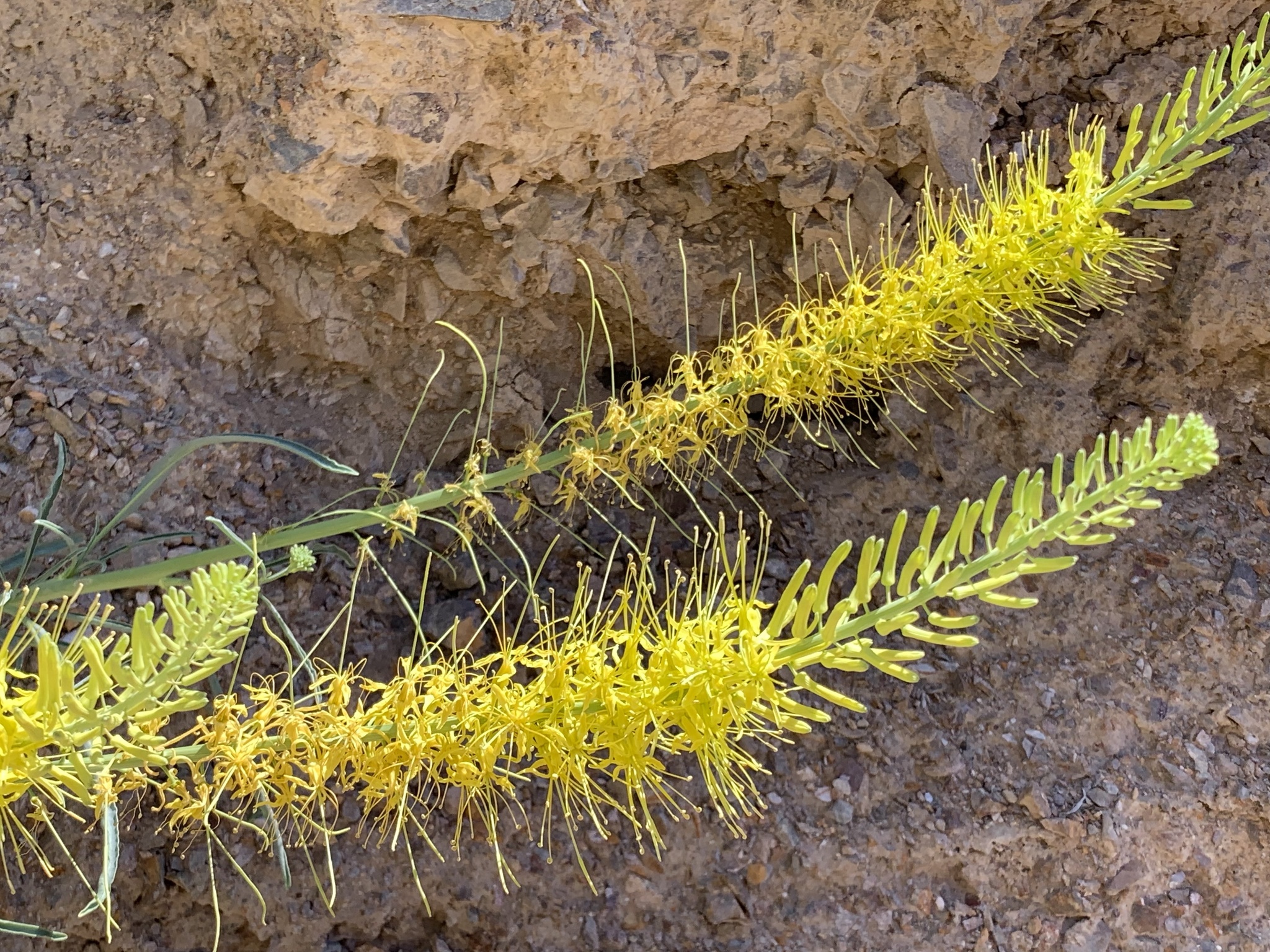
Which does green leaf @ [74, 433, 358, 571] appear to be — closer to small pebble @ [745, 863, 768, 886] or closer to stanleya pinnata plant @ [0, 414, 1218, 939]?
stanleya pinnata plant @ [0, 414, 1218, 939]

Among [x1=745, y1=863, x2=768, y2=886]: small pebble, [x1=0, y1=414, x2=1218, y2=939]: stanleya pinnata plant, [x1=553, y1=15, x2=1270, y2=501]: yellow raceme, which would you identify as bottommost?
[x1=745, y1=863, x2=768, y2=886]: small pebble

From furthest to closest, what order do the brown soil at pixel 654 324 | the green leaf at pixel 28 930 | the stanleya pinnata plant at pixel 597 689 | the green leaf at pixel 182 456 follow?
1. the brown soil at pixel 654 324
2. the green leaf at pixel 182 456
3. the green leaf at pixel 28 930
4. the stanleya pinnata plant at pixel 597 689

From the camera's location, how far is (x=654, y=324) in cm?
195

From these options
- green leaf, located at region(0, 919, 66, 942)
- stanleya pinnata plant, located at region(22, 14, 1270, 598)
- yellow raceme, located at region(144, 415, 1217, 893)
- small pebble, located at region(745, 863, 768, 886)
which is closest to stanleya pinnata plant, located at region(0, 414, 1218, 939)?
yellow raceme, located at region(144, 415, 1217, 893)

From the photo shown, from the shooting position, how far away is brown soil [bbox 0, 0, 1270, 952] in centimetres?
160

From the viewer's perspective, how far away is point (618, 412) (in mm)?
1269

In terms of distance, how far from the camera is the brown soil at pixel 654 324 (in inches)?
62.9

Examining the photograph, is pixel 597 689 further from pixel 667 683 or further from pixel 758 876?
pixel 758 876

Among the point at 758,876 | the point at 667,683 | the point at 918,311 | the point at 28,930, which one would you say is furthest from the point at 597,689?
the point at 758,876

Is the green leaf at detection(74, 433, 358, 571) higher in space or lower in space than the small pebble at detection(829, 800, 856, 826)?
higher

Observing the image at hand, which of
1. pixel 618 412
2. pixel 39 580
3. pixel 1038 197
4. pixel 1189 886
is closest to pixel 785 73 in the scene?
pixel 1038 197

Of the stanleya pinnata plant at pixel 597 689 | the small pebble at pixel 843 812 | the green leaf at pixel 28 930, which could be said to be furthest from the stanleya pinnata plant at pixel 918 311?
the small pebble at pixel 843 812

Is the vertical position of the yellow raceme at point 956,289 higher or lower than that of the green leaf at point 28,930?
higher

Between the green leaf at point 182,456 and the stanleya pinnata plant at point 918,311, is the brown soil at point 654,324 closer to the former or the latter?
the green leaf at point 182,456
